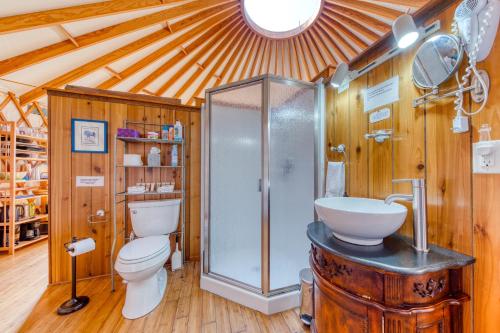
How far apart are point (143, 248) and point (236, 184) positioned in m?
0.95

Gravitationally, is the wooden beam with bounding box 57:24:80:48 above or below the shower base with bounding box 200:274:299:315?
above

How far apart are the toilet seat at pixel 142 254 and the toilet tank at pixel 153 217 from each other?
0.57ft

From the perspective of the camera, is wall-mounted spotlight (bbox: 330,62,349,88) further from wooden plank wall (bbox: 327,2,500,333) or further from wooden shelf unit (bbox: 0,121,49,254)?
wooden shelf unit (bbox: 0,121,49,254)

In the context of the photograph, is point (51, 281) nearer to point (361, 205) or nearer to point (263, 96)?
point (263, 96)

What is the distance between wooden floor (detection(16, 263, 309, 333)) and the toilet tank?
1.86ft

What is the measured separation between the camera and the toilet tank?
6.46ft

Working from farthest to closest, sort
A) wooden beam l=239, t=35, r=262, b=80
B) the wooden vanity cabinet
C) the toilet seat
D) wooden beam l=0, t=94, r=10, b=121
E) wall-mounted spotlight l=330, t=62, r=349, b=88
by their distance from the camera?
wooden beam l=0, t=94, r=10, b=121, wooden beam l=239, t=35, r=262, b=80, the toilet seat, wall-mounted spotlight l=330, t=62, r=349, b=88, the wooden vanity cabinet

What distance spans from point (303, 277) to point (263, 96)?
1465mm

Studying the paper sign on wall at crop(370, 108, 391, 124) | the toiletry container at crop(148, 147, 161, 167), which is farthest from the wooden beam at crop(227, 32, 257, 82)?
the paper sign on wall at crop(370, 108, 391, 124)

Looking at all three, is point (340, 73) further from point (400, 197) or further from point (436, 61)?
point (400, 197)

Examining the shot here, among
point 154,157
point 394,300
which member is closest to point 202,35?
point 154,157

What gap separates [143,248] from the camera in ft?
Result: 5.49

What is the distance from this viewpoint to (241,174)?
1.83 metres

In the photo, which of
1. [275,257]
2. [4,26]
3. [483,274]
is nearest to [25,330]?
[275,257]
